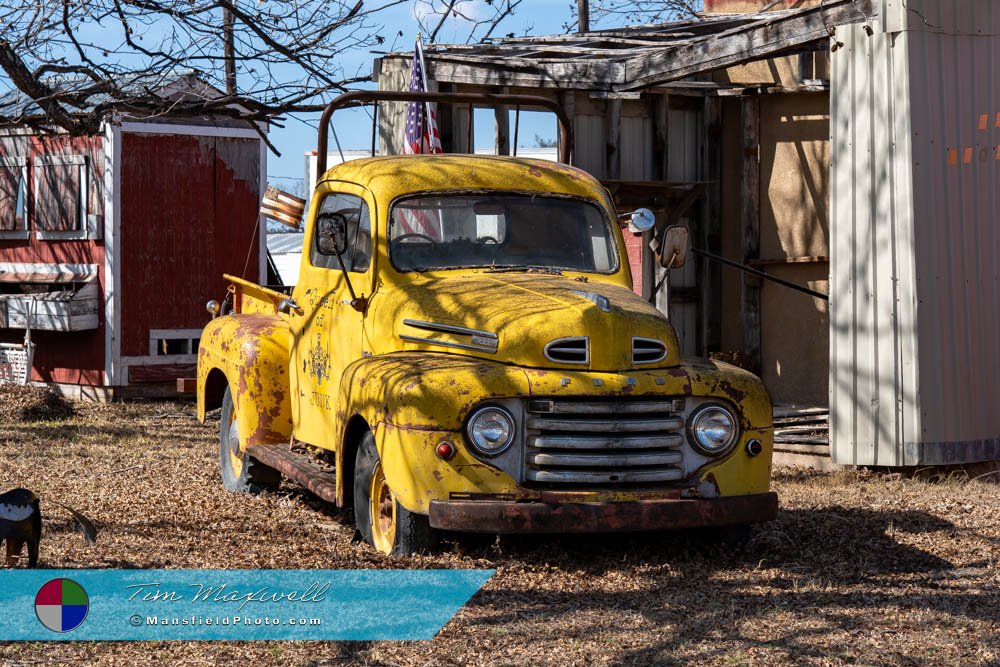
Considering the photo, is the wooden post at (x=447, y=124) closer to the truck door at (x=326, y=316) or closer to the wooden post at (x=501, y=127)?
the wooden post at (x=501, y=127)

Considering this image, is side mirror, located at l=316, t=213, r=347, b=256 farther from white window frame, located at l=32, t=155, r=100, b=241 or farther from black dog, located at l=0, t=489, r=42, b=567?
white window frame, located at l=32, t=155, r=100, b=241

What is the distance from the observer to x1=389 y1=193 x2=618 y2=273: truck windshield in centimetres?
739

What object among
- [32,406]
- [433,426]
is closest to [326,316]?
[433,426]

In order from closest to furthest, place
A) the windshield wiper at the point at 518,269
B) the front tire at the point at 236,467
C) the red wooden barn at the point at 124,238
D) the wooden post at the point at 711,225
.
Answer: the windshield wiper at the point at 518,269 → the front tire at the point at 236,467 → the wooden post at the point at 711,225 → the red wooden barn at the point at 124,238

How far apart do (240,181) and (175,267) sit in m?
1.35

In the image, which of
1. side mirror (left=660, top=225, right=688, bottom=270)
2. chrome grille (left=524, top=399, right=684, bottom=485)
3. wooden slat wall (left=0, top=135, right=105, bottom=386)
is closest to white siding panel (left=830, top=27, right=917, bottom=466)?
side mirror (left=660, top=225, right=688, bottom=270)

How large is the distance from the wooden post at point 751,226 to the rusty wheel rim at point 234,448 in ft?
21.7

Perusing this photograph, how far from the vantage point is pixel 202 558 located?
6523 millimetres

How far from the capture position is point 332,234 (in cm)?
724

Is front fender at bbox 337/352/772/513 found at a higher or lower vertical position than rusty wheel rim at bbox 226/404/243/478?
higher

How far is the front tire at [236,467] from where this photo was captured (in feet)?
29.1

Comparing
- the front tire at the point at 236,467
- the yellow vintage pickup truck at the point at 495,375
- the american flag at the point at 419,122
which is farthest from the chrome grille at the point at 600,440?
the american flag at the point at 419,122

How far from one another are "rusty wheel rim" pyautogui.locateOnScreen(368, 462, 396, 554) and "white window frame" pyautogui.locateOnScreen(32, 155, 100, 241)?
1000cm

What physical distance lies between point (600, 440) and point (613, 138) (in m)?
7.71
